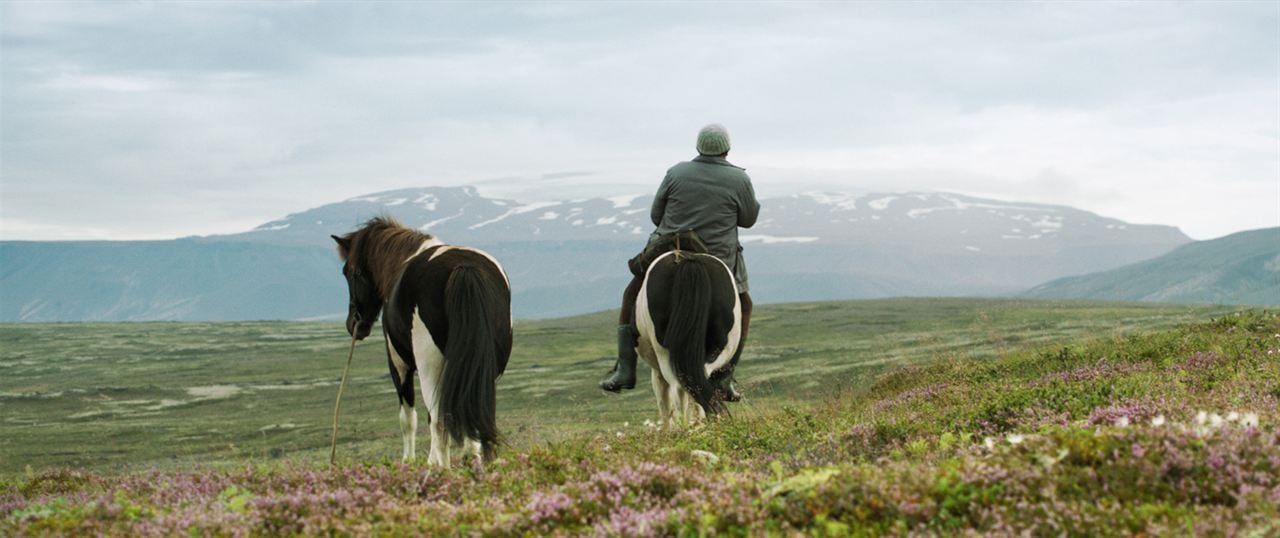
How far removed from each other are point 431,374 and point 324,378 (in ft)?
197

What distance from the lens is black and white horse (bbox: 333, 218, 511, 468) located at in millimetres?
11766

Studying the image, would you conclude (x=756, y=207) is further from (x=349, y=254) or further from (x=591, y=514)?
(x=591, y=514)

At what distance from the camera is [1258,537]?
5328mm

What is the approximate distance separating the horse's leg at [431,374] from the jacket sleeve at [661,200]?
15.2ft

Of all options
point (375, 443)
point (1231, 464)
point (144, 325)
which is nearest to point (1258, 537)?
point (1231, 464)

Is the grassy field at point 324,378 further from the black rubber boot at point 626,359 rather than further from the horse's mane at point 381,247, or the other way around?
the horse's mane at point 381,247

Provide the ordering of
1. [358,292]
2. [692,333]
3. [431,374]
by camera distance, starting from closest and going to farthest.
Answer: [431,374] → [692,333] → [358,292]

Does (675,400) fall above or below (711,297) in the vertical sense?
below

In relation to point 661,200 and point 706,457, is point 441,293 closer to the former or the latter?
point 706,457

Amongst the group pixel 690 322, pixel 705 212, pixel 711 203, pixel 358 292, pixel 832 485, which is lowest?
pixel 832 485

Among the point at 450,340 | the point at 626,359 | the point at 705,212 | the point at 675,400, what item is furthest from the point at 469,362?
the point at 705,212

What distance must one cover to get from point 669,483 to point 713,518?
1.20 m

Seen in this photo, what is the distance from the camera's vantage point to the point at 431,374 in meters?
12.5

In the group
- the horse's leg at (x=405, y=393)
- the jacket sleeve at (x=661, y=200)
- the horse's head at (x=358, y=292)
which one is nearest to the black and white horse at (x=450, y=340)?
the horse's leg at (x=405, y=393)
